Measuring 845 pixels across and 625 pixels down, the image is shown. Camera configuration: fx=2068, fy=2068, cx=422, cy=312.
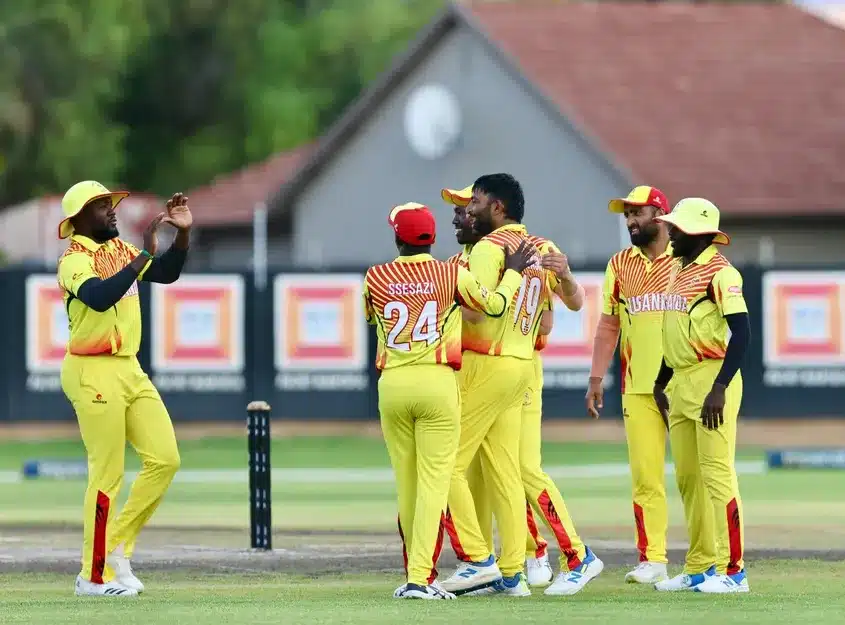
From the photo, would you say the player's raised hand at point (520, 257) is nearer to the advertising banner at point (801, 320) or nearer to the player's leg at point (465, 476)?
the player's leg at point (465, 476)

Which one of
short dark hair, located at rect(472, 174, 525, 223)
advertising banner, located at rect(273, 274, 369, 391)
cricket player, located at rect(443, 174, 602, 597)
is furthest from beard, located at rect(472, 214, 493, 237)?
advertising banner, located at rect(273, 274, 369, 391)

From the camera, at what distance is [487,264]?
11180mm

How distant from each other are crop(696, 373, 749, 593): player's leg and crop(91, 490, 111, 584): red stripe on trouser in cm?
328

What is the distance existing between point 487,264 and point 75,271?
7.39 ft

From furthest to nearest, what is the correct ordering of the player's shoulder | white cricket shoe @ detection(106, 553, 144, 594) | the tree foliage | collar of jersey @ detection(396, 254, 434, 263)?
the tree foliage
the player's shoulder
white cricket shoe @ detection(106, 553, 144, 594)
collar of jersey @ detection(396, 254, 434, 263)

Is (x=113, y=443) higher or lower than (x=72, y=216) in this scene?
lower

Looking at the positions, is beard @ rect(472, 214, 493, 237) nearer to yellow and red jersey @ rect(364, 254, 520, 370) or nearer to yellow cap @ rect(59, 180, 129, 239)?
yellow and red jersey @ rect(364, 254, 520, 370)

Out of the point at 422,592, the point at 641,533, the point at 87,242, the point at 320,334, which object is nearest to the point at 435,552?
the point at 422,592

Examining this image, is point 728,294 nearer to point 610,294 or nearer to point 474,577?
point 610,294

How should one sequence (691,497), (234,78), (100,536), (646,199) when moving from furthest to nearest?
(234,78) < (646,199) < (691,497) < (100,536)

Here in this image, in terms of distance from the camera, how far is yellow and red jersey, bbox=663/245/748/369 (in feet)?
36.4

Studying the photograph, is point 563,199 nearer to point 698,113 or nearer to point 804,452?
point 698,113

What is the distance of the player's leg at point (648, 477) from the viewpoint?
39.7 feet

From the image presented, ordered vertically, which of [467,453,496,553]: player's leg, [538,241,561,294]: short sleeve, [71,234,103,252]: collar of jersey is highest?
[71,234,103,252]: collar of jersey
